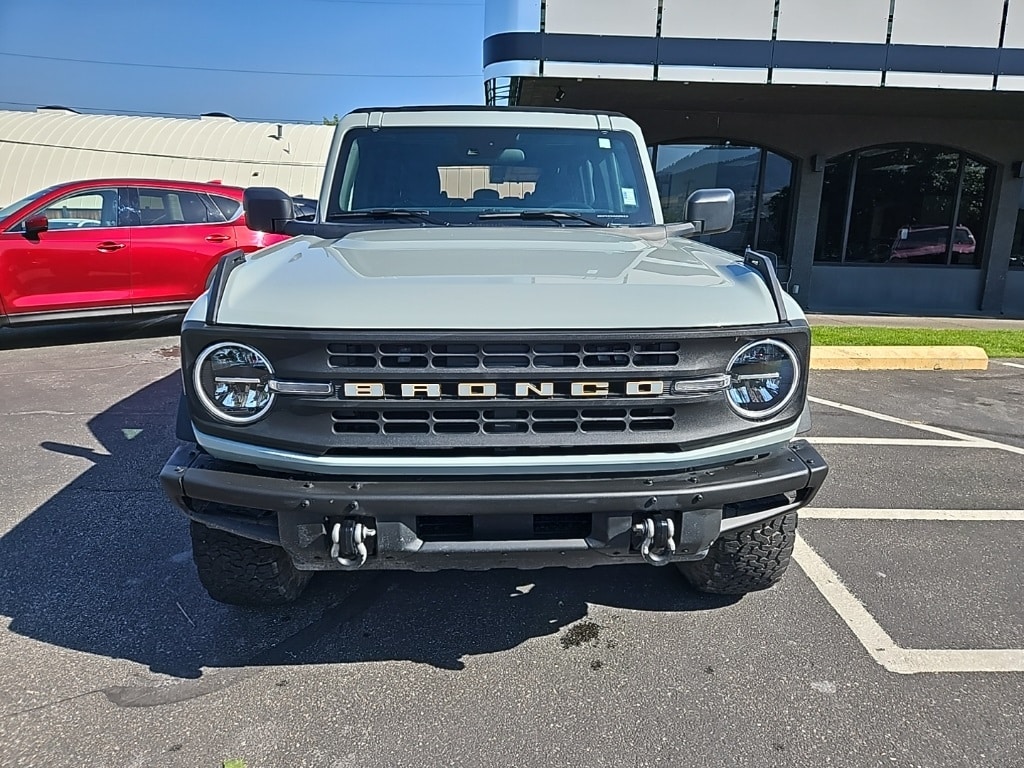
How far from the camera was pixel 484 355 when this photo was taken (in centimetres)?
209

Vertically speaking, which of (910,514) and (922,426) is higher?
(910,514)

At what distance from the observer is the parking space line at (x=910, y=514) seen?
12.7 feet

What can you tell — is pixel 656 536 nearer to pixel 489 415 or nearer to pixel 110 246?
pixel 489 415

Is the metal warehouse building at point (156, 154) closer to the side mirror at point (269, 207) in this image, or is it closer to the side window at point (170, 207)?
the side window at point (170, 207)

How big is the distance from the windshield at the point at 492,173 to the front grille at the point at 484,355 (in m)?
1.51

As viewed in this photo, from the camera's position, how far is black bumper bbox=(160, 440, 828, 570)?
2076 mm

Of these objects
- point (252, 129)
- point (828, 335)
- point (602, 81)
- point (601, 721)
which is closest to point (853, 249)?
point (828, 335)

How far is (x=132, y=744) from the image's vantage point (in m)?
2.15

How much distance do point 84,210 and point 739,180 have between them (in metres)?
10.5

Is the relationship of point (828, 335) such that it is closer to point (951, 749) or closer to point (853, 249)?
point (853, 249)

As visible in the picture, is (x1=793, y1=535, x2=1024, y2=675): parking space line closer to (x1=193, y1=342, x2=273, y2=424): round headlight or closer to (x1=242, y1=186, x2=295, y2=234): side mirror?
(x1=193, y1=342, x2=273, y2=424): round headlight

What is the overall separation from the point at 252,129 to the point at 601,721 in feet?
81.8

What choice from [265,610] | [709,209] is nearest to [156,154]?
[709,209]

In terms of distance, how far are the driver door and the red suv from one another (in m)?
0.01
